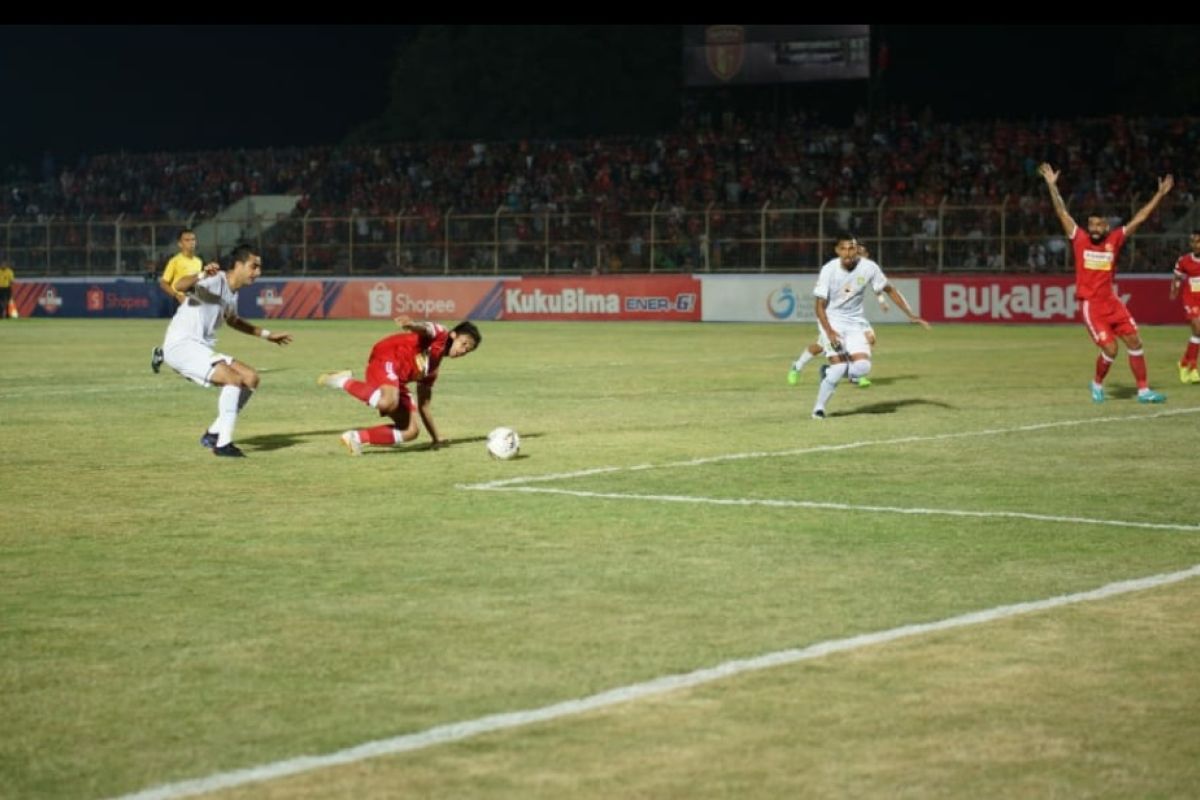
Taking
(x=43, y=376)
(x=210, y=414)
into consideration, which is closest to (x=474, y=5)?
(x=43, y=376)

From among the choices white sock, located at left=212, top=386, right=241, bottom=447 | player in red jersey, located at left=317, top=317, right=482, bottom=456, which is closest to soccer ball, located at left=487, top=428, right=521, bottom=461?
player in red jersey, located at left=317, top=317, right=482, bottom=456

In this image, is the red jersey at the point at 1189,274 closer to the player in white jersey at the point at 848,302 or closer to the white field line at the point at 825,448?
the white field line at the point at 825,448

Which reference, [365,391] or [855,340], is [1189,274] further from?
[365,391]

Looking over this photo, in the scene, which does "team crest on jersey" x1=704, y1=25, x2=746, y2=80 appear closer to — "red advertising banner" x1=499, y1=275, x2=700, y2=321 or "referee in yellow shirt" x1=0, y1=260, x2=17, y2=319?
"red advertising banner" x1=499, y1=275, x2=700, y2=321

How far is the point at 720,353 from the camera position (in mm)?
32844

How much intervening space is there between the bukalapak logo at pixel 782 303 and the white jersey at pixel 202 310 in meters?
31.1

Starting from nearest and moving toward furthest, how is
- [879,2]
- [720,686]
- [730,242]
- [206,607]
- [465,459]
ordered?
[720,686]
[206,607]
[465,459]
[730,242]
[879,2]

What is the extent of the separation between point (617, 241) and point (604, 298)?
1.64 m

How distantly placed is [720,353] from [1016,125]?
72.7ft

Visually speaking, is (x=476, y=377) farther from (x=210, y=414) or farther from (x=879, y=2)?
(x=879, y=2)

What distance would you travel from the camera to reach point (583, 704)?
6.63 metres

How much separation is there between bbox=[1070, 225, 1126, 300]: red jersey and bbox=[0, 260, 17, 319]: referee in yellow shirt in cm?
4082

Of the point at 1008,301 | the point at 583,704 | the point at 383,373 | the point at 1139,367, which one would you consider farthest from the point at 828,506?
the point at 1008,301

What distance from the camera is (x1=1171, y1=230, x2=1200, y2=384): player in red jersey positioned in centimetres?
2456
